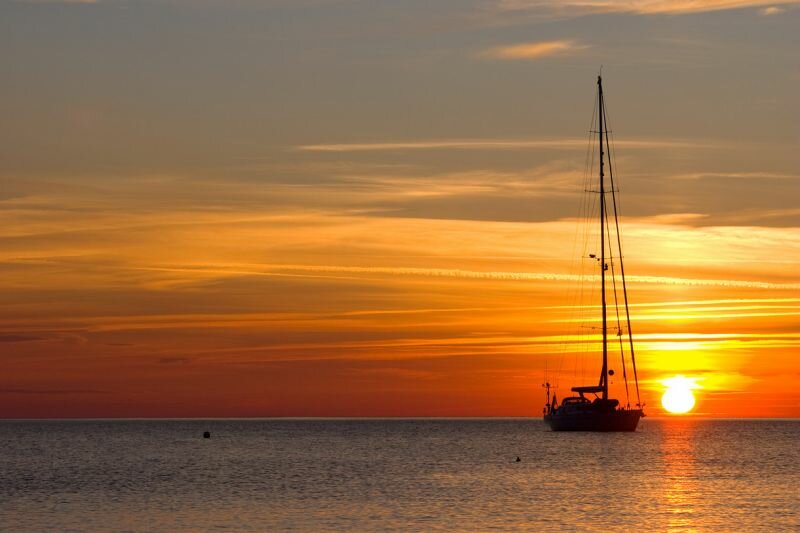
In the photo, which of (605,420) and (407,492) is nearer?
(407,492)

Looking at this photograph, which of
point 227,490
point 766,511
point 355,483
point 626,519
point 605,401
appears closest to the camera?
point 626,519

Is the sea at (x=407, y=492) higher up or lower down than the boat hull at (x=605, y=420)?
→ lower down

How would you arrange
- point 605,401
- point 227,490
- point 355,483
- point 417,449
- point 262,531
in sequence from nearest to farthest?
1. point 262,531
2. point 227,490
3. point 355,483
4. point 605,401
5. point 417,449

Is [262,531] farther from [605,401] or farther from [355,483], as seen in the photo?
[605,401]

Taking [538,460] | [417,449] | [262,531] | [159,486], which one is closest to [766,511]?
[262,531]

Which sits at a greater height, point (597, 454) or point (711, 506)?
point (597, 454)

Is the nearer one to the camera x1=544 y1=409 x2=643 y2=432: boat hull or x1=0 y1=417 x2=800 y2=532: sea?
x1=0 y1=417 x2=800 y2=532: sea

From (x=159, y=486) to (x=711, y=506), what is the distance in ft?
145

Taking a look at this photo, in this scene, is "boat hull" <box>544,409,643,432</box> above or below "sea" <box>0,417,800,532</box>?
above

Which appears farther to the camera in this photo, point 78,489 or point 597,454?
point 597,454

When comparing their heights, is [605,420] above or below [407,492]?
above

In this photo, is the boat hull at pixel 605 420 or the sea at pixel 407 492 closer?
the sea at pixel 407 492

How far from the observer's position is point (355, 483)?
105875mm

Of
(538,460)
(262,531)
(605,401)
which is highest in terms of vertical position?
(605,401)
